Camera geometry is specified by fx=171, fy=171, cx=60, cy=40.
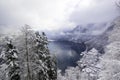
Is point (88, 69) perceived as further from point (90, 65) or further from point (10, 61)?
point (10, 61)

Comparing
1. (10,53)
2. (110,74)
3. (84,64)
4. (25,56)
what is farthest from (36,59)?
(84,64)

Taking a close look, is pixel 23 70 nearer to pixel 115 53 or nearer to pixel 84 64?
pixel 115 53

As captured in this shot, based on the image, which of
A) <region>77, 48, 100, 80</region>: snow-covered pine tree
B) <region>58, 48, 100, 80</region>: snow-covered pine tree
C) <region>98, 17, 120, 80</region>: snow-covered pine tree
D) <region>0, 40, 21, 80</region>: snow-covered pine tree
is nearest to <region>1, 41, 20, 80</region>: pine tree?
<region>0, 40, 21, 80</region>: snow-covered pine tree

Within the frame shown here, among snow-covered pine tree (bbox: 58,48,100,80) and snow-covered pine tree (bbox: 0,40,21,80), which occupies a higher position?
snow-covered pine tree (bbox: 0,40,21,80)

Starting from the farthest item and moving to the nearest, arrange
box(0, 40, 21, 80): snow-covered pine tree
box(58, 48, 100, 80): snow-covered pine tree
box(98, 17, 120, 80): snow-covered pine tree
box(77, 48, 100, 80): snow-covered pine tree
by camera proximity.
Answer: box(77, 48, 100, 80): snow-covered pine tree
box(58, 48, 100, 80): snow-covered pine tree
box(0, 40, 21, 80): snow-covered pine tree
box(98, 17, 120, 80): snow-covered pine tree

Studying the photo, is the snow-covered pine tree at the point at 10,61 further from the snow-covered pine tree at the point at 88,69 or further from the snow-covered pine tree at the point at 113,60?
the snow-covered pine tree at the point at 88,69

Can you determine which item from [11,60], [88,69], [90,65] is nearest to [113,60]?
[11,60]

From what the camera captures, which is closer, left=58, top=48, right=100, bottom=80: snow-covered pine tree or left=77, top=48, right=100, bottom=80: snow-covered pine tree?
left=58, top=48, right=100, bottom=80: snow-covered pine tree

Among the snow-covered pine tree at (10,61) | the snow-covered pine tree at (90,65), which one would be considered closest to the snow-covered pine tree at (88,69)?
the snow-covered pine tree at (90,65)

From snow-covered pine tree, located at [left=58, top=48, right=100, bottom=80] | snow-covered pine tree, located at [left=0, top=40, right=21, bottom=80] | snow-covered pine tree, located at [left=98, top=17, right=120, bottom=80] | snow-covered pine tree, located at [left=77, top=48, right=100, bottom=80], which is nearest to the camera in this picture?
snow-covered pine tree, located at [left=98, top=17, right=120, bottom=80]

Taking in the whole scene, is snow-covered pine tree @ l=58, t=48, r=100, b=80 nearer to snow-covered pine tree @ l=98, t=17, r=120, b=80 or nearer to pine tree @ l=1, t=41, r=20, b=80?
Result: pine tree @ l=1, t=41, r=20, b=80
